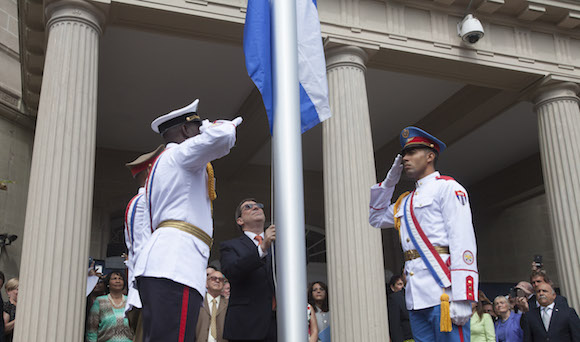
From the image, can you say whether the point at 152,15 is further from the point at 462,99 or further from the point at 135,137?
the point at 462,99

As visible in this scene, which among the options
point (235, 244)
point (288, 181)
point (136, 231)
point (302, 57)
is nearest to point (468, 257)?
point (288, 181)

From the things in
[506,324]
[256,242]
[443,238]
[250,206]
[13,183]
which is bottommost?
[506,324]

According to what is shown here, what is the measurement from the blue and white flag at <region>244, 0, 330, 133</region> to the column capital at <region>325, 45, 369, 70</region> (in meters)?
5.11

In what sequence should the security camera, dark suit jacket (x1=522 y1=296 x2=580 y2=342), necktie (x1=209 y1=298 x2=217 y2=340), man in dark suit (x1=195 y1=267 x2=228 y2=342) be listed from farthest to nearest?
the security camera, dark suit jacket (x1=522 y1=296 x2=580 y2=342), necktie (x1=209 y1=298 x2=217 y2=340), man in dark suit (x1=195 y1=267 x2=228 y2=342)

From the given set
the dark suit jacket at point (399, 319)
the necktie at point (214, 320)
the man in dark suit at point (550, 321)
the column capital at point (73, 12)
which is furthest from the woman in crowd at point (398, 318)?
the column capital at point (73, 12)

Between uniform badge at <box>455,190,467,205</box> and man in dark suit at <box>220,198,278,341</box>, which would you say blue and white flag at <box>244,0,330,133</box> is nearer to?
uniform badge at <box>455,190,467,205</box>

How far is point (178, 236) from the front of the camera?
3.18 m

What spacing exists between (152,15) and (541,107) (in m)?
6.72

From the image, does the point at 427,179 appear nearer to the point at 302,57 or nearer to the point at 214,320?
the point at 302,57

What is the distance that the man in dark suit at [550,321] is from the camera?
7117 mm

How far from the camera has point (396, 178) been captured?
4055 millimetres

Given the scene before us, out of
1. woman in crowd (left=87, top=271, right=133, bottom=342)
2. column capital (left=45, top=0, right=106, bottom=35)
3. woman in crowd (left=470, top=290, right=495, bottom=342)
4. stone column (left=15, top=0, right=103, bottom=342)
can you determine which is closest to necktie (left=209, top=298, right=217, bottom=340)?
woman in crowd (left=87, top=271, right=133, bottom=342)

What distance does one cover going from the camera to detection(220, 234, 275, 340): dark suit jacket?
4.13 metres

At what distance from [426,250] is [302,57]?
1.44 m
